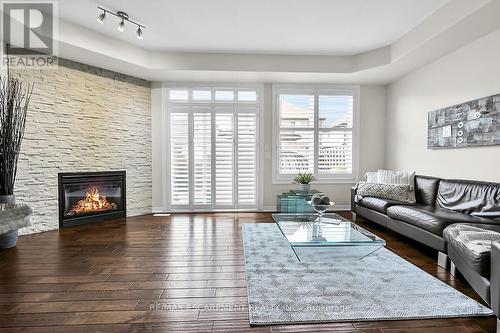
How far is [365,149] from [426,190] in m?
1.93

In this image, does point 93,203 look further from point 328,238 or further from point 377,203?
point 377,203

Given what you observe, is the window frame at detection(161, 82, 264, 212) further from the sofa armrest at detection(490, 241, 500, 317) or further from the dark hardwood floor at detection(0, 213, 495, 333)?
the sofa armrest at detection(490, 241, 500, 317)

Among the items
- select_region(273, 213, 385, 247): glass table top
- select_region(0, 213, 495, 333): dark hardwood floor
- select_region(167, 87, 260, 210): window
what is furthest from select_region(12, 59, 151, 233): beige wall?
select_region(273, 213, 385, 247): glass table top

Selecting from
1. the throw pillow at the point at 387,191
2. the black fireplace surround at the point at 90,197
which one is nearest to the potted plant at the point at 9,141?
the black fireplace surround at the point at 90,197

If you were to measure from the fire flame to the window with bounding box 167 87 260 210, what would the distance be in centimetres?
115

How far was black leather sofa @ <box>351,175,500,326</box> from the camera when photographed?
6.32ft

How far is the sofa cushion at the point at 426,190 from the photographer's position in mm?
3963

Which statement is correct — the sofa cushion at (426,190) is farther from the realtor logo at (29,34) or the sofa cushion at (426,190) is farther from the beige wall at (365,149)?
the realtor logo at (29,34)

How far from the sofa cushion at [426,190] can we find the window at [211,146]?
9.27 ft

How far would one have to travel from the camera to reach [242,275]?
261 centimetres

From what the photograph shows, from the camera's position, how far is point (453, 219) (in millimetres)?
2869

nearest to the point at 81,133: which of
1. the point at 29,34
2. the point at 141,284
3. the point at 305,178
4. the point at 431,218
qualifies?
the point at 29,34

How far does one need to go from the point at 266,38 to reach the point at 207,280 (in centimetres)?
352

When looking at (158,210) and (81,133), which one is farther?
(158,210)
